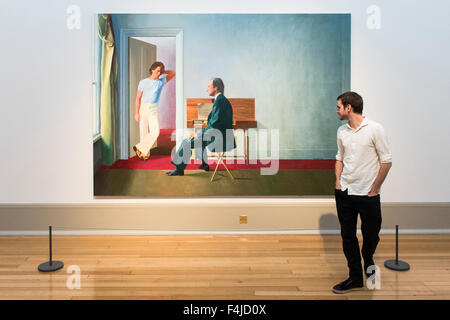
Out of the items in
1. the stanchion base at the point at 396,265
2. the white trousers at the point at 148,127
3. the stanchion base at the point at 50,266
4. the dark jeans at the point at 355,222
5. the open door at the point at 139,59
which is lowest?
the stanchion base at the point at 50,266

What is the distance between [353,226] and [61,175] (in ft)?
11.3

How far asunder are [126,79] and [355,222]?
10.1 ft

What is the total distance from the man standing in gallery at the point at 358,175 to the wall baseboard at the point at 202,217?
5.30 ft

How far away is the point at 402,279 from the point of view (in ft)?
11.7

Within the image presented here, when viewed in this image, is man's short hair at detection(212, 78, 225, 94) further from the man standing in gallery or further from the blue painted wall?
the man standing in gallery

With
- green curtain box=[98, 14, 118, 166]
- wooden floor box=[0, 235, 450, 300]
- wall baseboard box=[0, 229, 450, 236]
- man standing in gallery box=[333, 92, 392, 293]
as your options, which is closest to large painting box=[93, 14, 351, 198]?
green curtain box=[98, 14, 118, 166]

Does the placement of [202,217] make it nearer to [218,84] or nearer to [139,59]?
[218,84]

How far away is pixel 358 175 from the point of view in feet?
10.3

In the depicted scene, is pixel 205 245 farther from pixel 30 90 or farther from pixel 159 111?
pixel 30 90

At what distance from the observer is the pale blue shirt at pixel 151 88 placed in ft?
15.9

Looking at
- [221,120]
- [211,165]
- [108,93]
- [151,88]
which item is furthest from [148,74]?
[211,165]

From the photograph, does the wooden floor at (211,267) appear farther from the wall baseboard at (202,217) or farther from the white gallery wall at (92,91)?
the white gallery wall at (92,91)

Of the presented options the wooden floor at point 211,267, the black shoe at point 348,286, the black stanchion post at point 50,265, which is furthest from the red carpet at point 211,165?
the black shoe at point 348,286

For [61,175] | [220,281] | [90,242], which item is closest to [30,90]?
[61,175]
